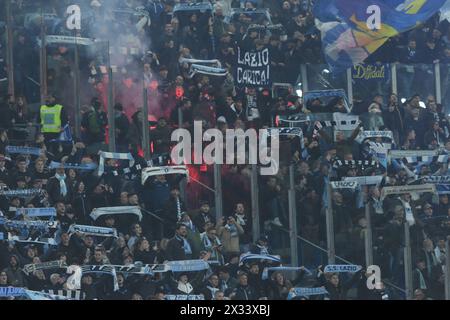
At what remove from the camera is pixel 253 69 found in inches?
903

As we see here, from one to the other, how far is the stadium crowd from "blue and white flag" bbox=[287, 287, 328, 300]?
0.08m

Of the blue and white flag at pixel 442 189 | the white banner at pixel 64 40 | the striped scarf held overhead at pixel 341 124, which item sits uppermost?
the white banner at pixel 64 40

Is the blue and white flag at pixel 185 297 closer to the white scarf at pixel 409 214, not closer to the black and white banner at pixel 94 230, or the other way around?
the black and white banner at pixel 94 230

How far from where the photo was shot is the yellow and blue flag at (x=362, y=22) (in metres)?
24.1

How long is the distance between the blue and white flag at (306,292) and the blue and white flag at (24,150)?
12.2 feet

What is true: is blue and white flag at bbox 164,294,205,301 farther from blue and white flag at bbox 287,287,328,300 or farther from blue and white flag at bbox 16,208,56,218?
blue and white flag at bbox 16,208,56,218

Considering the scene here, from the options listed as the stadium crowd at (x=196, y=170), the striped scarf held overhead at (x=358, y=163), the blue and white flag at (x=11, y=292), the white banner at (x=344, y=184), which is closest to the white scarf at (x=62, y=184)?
the stadium crowd at (x=196, y=170)

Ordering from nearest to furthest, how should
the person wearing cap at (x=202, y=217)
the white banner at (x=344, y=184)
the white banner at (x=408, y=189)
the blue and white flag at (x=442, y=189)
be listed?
the person wearing cap at (x=202, y=217) → the white banner at (x=344, y=184) → the white banner at (x=408, y=189) → the blue and white flag at (x=442, y=189)

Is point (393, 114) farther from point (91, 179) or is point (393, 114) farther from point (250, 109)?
point (91, 179)

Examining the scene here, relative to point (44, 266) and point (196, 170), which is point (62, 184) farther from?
point (196, 170)

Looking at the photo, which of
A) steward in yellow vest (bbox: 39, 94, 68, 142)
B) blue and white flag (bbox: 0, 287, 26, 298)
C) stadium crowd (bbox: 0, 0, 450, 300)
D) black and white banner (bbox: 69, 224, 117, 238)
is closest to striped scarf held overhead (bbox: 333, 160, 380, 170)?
stadium crowd (bbox: 0, 0, 450, 300)

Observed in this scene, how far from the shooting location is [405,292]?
21641 mm

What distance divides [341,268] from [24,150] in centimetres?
443
